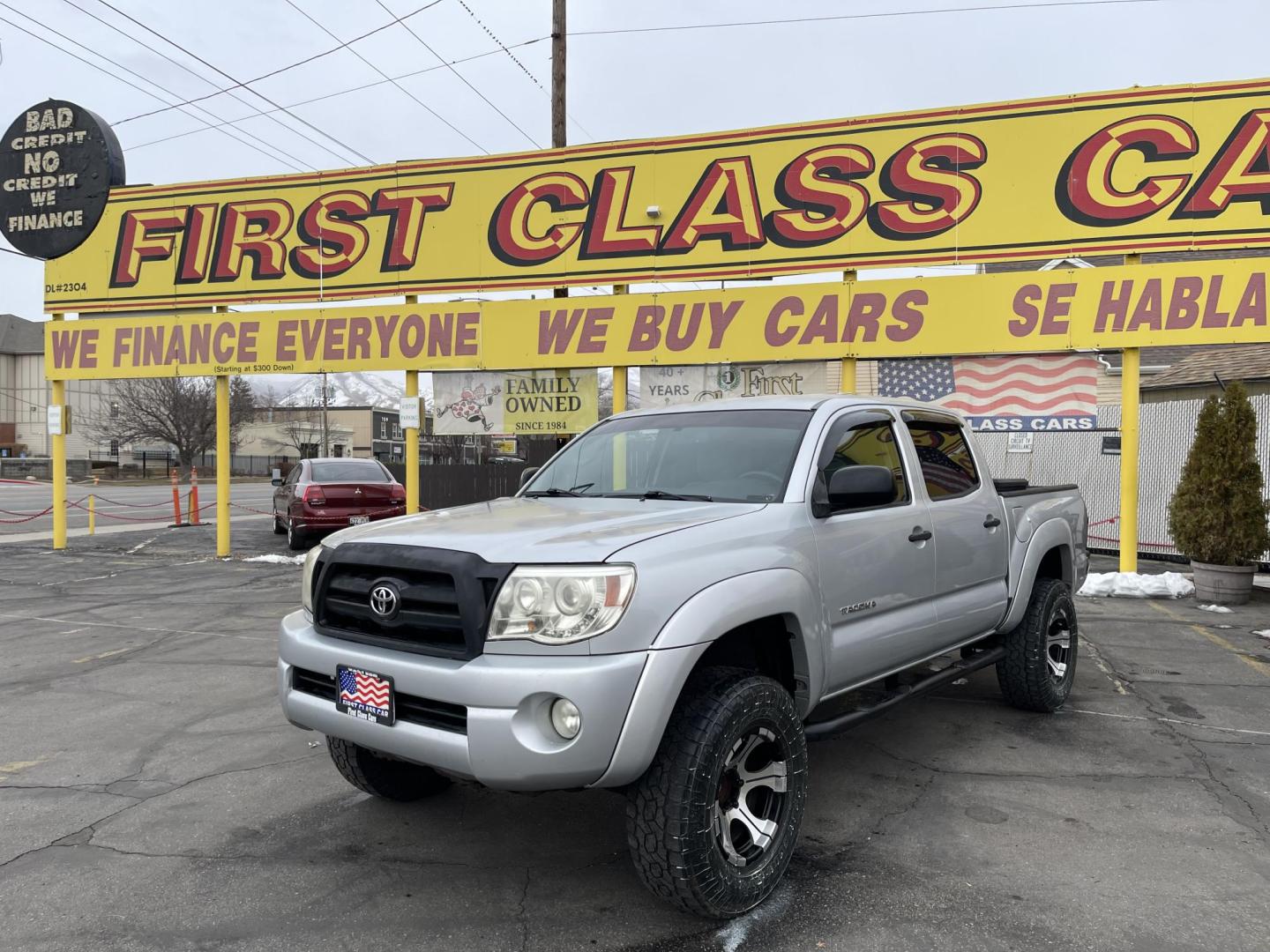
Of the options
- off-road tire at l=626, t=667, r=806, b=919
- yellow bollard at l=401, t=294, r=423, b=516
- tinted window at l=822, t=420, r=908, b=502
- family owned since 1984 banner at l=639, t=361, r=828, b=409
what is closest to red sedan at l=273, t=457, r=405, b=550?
yellow bollard at l=401, t=294, r=423, b=516

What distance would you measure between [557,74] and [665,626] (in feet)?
44.7

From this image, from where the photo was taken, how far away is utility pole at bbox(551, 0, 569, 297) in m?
14.0

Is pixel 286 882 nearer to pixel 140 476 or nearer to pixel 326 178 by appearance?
pixel 326 178

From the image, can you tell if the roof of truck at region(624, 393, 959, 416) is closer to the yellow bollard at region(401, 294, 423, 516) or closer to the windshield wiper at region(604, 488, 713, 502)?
the windshield wiper at region(604, 488, 713, 502)

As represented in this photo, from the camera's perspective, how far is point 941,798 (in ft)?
13.5

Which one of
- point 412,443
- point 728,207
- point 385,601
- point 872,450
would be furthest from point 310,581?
point 412,443

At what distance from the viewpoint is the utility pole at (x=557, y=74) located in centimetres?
1402

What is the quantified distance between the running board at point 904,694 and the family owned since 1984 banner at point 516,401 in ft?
24.5

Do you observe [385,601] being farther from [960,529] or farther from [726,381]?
[726,381]

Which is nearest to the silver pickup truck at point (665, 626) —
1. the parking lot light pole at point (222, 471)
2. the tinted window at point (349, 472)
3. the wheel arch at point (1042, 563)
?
the wheel arch at point (1042, 563)

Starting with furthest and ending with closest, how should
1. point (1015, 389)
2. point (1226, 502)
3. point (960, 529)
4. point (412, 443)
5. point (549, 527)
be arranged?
1. point (412, 443)
2. point (1015, 389)
3. point (1226, 502)
4. point (960, 529)
5. point (549, 527)

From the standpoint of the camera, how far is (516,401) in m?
12.4

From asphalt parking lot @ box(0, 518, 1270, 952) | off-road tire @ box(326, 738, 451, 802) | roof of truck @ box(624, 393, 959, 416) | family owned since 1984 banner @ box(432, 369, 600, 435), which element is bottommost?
asphalt parking lot @ box(0, 518, 1270, 952)

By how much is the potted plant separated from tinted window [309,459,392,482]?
11023mm
